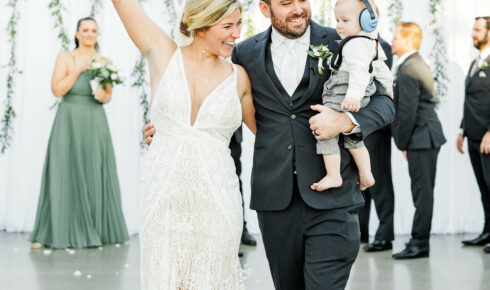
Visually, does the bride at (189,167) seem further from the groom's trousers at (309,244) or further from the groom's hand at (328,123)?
the groom's hand at (328,123)

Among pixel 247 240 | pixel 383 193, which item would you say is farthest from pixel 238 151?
pixel 383 193

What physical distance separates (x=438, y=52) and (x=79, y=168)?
361 centimetres

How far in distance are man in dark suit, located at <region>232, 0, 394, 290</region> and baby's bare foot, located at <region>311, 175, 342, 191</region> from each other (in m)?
0.05

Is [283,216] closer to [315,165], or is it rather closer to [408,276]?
[315,165]

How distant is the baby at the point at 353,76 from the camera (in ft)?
8.91

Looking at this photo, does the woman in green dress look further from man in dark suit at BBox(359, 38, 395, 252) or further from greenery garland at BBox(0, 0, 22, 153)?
man in dark suit at BBox(359, 38, 395, 252)

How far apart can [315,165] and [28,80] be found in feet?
17.2

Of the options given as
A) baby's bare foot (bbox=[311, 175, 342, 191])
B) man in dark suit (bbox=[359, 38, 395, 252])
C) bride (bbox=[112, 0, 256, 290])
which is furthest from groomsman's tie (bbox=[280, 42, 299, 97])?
man in dark suit (bbox=[359, 38, 395, 252])

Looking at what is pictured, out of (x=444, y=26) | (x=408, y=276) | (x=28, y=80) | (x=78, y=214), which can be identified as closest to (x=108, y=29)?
(x=28, y=80)

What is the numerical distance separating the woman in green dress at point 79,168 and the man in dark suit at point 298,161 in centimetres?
385

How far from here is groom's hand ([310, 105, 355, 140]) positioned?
265cm

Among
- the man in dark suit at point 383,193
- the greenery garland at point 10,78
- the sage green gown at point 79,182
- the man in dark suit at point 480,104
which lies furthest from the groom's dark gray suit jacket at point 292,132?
the greenery garland at point 10,78

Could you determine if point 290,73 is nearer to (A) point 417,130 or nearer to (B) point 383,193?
(A) point 417,130

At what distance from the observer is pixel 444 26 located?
7.43 m
